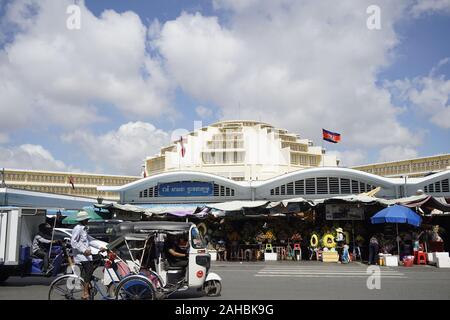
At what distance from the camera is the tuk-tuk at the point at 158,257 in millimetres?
8805

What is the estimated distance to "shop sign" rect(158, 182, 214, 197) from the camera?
3006cm

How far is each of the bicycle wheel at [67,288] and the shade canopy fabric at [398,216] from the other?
13189mm

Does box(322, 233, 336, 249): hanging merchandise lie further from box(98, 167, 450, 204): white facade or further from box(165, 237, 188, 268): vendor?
box(165, 237, 188, 268): vendor

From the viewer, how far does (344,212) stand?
20984 mm

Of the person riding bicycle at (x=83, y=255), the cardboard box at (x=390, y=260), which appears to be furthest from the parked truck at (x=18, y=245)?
the cardboard box at (x=390, y=260)

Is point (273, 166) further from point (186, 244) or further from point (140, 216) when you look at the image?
point (186, 244)

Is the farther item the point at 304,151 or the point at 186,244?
the point at 304,151

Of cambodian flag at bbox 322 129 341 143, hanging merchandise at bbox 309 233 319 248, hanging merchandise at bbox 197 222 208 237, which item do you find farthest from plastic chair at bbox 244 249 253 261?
cambodian flag at bbox 322 129 341 143

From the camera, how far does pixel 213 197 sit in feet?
98.2

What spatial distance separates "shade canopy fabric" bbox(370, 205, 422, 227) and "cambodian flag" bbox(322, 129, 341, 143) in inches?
679

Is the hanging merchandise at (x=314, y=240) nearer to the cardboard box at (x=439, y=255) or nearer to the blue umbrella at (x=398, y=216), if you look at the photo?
the blue umbrella at (x=398, y=216)
